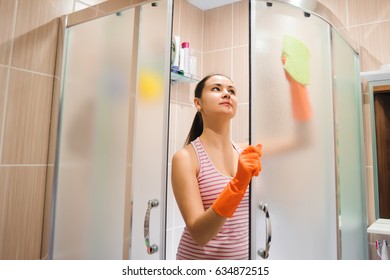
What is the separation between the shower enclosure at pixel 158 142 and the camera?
85 cm

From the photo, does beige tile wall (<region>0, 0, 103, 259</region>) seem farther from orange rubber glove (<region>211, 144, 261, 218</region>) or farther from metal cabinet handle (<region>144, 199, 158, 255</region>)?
orange rubber glove (<region>211, 144, 261, 218</region>)

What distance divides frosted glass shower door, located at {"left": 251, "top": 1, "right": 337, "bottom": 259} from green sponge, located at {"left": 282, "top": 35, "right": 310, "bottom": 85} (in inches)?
0.7

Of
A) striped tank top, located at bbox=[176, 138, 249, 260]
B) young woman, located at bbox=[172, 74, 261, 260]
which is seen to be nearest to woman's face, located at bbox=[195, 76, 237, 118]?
young woman, located at bbox=[172, 74, 261, 260]

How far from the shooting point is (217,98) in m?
1.11

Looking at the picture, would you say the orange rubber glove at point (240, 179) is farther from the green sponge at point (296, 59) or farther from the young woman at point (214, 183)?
the green sponge at point (296, 59)

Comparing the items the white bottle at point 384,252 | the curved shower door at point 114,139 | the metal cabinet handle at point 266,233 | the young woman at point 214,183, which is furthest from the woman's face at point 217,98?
the white bottle at point 384,252

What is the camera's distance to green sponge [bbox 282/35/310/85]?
0.89 meters

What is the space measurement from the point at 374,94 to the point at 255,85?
72 cm

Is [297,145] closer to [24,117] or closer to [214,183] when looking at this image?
[214,183]

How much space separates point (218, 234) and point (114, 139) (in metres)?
Result: 0.46

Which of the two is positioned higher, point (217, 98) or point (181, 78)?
point (181, 78)

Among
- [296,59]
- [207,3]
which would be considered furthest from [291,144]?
[207,3]

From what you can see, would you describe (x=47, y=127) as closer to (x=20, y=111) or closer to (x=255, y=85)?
(x=20, y=111)
